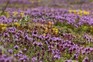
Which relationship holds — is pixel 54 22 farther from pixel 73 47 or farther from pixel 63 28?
pixel 73 47

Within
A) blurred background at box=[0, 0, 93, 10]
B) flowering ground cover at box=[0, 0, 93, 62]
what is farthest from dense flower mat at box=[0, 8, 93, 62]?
blurred background at box=[0, 0, 93, 10]

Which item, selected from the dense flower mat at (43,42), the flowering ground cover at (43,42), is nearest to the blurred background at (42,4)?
the flowering ground cover at (43,42)

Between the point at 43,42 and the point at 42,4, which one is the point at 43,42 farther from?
the point at 42,4

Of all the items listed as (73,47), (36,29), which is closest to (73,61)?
(73,47)

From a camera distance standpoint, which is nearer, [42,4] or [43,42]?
[43,42]

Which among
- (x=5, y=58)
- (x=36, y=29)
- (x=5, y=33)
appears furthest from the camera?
(x=36, y=29)

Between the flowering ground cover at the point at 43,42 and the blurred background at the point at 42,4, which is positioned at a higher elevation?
the flowering ground cover at the point at 43,42

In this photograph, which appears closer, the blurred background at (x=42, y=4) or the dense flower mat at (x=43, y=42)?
the dense flower mat at (x=43, y=42)

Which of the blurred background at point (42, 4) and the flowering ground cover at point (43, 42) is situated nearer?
the flowering ground cover at point (43, 42)

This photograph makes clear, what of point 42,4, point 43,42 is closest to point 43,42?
point 43,42

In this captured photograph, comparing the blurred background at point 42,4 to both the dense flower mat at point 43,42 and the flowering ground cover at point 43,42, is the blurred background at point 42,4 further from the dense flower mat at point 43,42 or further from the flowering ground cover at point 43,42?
the dense flower mat at point 43,42

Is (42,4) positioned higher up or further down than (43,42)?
further down
